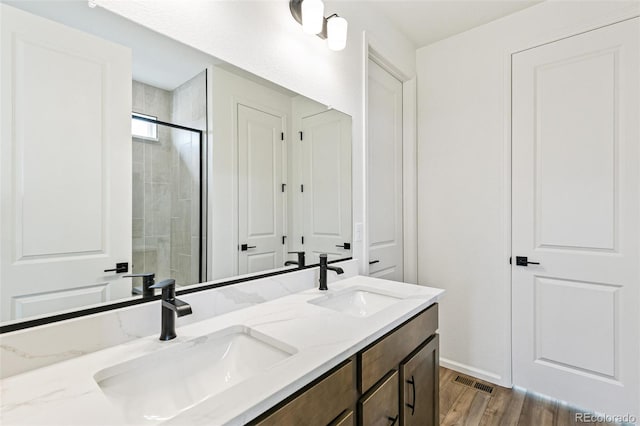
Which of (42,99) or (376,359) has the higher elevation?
(42,99)

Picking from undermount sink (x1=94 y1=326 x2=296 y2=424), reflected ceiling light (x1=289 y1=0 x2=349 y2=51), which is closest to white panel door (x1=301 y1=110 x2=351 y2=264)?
reflected ceiling light (x1=289 y1=0 x2=349 y2=51)

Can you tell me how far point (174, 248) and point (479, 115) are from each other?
216 centimetres

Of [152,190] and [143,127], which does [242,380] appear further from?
[143,127]

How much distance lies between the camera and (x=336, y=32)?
147cm

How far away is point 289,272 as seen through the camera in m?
1.37

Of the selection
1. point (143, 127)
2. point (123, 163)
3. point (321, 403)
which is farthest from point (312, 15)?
point (321, 403)

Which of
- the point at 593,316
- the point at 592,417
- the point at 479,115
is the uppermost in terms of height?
the point at 479,115

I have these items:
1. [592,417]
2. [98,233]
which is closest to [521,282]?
[592,417]

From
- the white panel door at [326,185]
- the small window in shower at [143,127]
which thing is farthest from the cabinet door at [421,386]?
the small window in shower at [143,127]

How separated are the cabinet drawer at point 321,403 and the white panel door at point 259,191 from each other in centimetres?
57

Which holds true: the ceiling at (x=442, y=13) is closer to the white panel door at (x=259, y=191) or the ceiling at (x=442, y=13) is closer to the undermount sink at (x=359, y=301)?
the white panel door at (x=259, y=191)

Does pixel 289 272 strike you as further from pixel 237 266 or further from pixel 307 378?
pixel 307 378

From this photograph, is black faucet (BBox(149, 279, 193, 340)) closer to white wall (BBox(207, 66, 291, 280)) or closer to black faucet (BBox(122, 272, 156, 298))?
black faucet (BBox(122, 272, 156, 298))

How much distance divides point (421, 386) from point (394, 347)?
36cm
